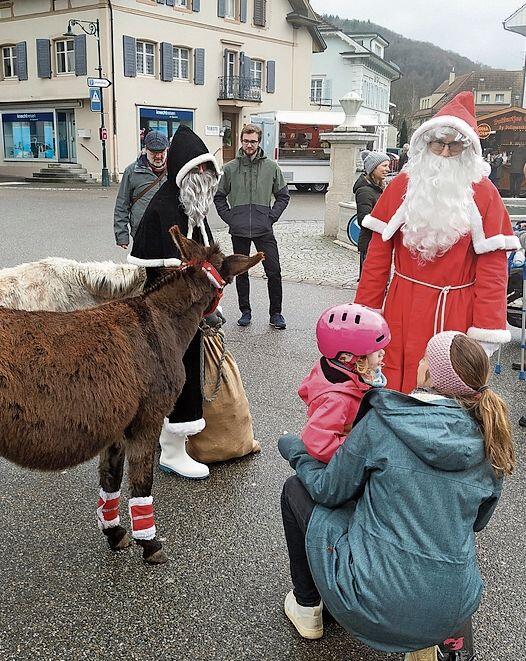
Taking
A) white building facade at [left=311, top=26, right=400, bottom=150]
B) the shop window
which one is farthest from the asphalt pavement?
white building facade at [left=311, top=26, right=400, bottom=150]

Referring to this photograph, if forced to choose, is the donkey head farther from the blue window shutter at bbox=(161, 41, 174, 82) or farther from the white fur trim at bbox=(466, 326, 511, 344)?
the blue window shutter at bbox=(161, 41, 174, 82)

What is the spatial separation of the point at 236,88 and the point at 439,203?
33.9 metres

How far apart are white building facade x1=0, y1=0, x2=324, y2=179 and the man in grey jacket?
24.4 metres

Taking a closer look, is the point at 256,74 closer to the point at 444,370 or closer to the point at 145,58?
the point at 145,58

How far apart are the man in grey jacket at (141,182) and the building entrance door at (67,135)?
27866 mm

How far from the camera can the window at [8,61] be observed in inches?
1342

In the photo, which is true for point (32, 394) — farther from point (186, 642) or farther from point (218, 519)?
point (218, 519)

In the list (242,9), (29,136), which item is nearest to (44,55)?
(29,136)

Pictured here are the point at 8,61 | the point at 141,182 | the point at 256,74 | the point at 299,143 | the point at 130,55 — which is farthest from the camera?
the point at 256,74

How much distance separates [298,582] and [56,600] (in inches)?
42.8

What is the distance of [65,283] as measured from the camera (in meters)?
4.29

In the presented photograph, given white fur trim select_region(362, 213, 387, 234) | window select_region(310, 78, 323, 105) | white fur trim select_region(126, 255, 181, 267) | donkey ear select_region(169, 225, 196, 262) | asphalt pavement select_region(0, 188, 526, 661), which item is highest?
window select_region(310, 78, 323, 105)

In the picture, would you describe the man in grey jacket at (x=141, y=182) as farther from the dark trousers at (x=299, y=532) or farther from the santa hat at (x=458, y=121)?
the dark trousers at (x=299, y=532)

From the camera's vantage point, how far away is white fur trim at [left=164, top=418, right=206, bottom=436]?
3902 millimetres
